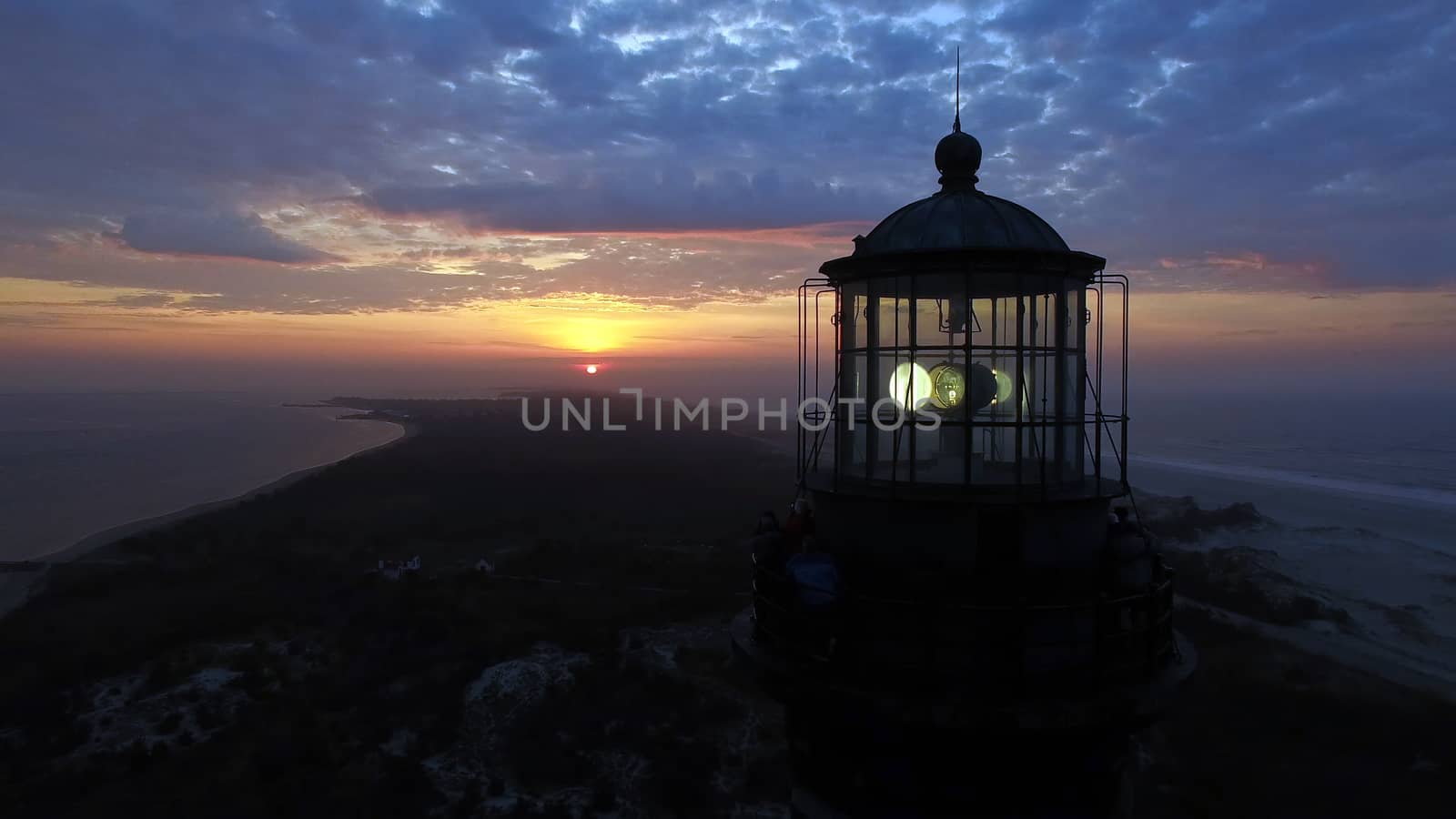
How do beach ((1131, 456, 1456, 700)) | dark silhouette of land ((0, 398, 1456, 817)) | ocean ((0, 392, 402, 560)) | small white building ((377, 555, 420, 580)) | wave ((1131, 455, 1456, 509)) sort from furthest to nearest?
wave ((1131, 455, 1456, 509)) → ocean ((0, 392, 402, 560)) → small white building ((377, 555, 420, 580)) → beach ((1131, 456, 1456, 700)) → dark silhouette of land ((0, 398, 1456, 817))

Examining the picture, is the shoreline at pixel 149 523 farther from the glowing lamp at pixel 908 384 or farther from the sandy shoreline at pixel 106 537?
the glowing lamp at pixel 908 384

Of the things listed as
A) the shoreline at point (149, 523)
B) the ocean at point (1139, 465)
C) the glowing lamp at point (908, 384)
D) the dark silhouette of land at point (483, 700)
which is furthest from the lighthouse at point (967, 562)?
the ocean at point (1139, 465)

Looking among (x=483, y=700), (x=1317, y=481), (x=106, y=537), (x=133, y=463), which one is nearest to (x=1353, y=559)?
(x=1317, y=481)

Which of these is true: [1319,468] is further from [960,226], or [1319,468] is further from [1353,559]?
[960,226]

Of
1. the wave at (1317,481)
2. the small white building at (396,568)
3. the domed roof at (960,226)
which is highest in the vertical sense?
the domed roof at (960,226)

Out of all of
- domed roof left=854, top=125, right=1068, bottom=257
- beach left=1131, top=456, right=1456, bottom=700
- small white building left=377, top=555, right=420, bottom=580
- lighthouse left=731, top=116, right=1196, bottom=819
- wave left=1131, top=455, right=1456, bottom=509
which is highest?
domed roof left=854, top=125, right=1068, bottom=257

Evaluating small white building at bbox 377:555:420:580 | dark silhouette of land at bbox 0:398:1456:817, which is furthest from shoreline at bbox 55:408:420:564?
small white building at bbox 377:555:420:580

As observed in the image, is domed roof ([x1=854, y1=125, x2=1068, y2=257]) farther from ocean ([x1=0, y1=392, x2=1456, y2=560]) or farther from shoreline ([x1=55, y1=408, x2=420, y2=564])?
ocean ([x1=0, y1=392, x2=1456, y2=560])
